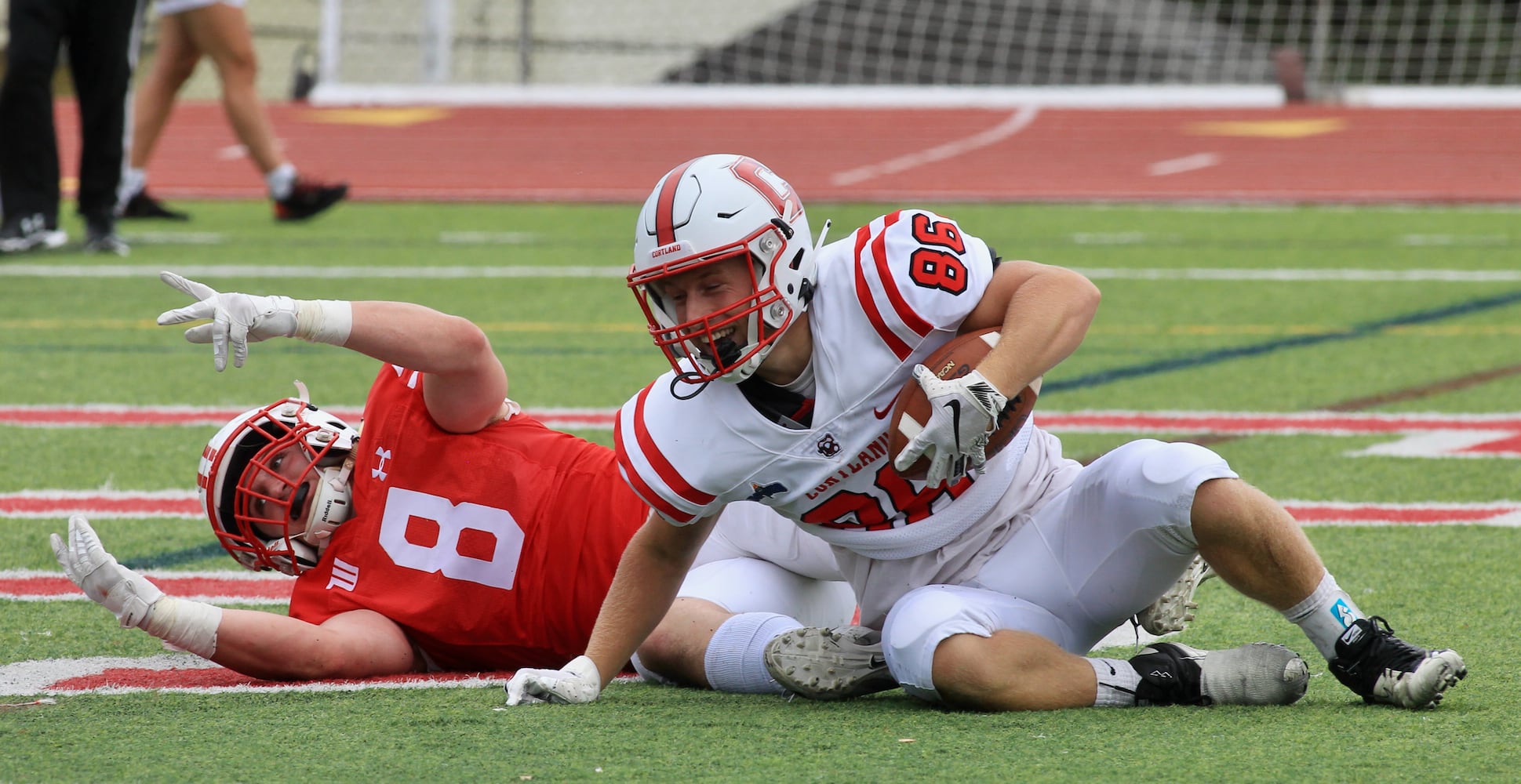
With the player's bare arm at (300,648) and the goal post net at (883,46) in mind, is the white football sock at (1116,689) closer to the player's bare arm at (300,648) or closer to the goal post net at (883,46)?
the player's bare arm at (300,648)

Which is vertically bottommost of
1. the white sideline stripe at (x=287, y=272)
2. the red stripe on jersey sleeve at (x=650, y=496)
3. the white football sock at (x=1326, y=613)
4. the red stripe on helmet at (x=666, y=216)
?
the white sideline stripe at (x=287, y=272)

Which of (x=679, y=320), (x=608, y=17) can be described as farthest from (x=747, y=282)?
(x=608, y=17)

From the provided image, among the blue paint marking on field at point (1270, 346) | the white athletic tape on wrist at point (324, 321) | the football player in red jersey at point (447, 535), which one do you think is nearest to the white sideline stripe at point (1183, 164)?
the blue paint marking on field at point (1270, 346)

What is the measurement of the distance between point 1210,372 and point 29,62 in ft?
16.7

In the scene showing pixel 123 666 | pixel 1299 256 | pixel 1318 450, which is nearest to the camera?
pixel 123 666

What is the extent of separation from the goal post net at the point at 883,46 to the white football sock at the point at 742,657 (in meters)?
11.2

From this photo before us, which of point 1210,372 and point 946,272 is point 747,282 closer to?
point 946,272

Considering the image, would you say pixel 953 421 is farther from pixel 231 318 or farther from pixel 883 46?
pixel 883 46

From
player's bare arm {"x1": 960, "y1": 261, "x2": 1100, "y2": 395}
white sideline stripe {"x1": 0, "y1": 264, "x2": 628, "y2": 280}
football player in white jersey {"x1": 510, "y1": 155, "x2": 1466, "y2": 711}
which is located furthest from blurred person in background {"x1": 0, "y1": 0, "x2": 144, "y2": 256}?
player's bare arm {"x1": 960, "y1": 261, "x2": 1100, "y2": 395}

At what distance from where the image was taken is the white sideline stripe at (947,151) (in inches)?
437

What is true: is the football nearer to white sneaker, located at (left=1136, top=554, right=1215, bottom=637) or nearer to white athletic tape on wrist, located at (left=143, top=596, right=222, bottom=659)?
white sneaker, located at (left=1136, top=554, right=1215, bottom=637)

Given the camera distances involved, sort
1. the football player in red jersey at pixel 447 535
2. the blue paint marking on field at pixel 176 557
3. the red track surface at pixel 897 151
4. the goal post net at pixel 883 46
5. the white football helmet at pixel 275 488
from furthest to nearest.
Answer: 1. the goal post net at pixel 883 46
2. the red track surface at pixel 897 151
3. the blue paint marking on field at pixel 176 557
4. the white football helmet at pixel 275 488
5. the football player in red jersey at pixel 447 535

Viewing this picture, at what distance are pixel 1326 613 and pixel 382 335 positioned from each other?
5.00 ft

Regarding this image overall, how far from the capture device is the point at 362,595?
303 centimetres
